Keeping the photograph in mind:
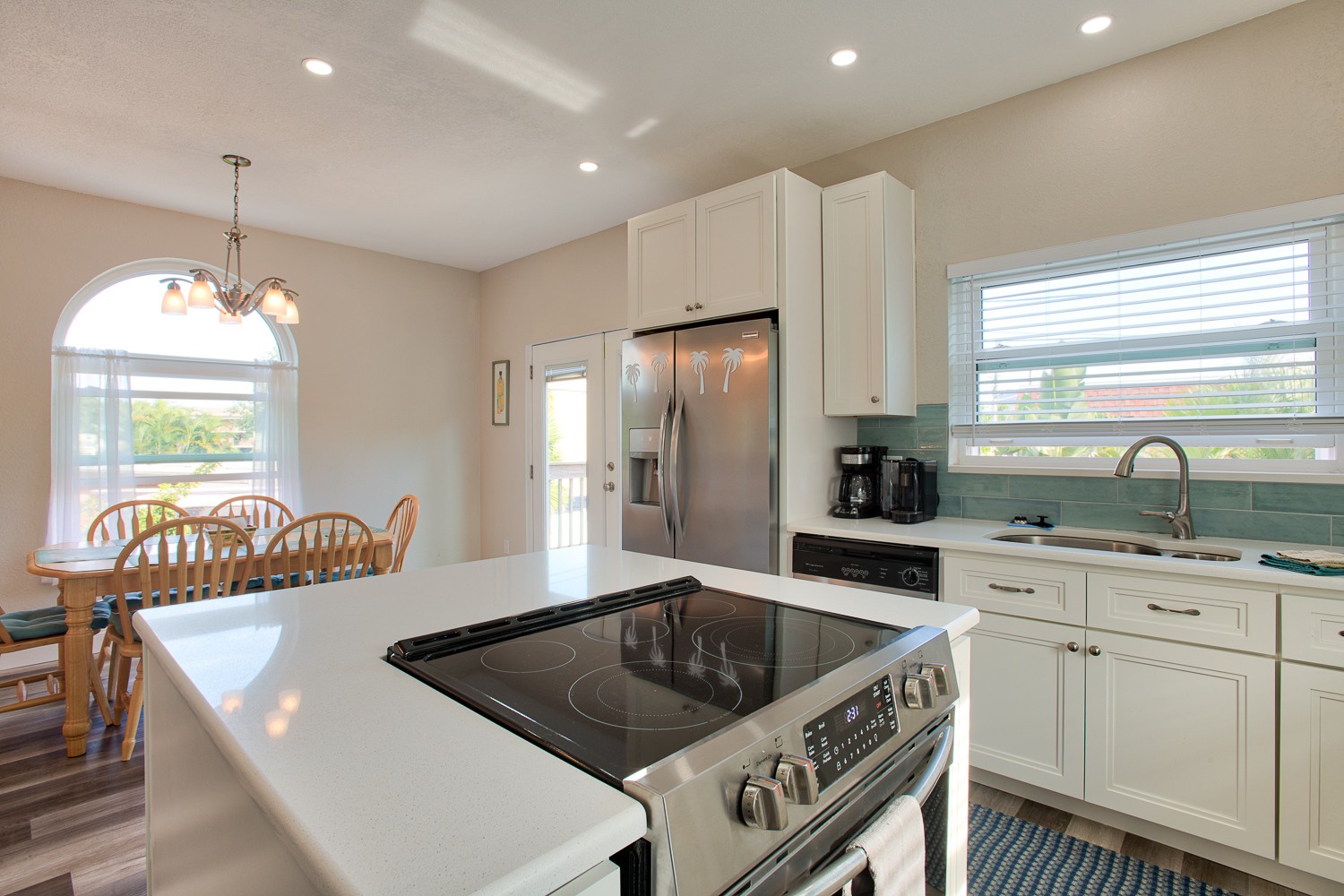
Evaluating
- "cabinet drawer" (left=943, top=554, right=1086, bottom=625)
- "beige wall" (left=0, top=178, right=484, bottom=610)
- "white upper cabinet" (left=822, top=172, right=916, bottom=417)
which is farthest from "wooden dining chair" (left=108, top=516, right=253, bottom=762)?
"cabinet drawer" (left=943, top=554, right=1086, bottom=625)

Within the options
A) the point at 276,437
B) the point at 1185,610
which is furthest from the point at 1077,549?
the point at 276,437

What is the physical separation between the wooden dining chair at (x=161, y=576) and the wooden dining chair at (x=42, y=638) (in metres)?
0.07

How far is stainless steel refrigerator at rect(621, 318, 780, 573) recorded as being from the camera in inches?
109

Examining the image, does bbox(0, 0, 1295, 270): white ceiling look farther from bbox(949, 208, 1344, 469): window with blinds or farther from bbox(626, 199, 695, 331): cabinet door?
bbox(949, 208, 1344, 469): window with blinds

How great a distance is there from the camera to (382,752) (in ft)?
2.40

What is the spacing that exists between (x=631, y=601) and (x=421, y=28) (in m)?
2.14

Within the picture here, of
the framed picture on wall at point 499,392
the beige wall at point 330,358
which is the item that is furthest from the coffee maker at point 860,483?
the beige wall at point 330,358

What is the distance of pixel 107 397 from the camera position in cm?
382

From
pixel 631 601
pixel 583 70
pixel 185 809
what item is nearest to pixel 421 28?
pixel 583 70

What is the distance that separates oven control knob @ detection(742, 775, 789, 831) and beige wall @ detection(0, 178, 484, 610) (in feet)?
15.1

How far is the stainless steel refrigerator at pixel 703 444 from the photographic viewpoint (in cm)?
277

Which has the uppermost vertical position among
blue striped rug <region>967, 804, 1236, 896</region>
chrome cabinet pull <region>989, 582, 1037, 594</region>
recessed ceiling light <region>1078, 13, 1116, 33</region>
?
recessed ceiling light <region>1078, 13, 1116, 33</region>

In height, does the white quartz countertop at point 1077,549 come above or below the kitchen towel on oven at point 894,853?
above

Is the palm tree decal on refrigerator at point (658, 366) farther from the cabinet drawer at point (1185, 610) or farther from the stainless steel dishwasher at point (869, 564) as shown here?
the cabinet drawer at point (1185, 610)
